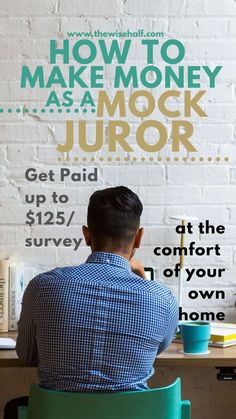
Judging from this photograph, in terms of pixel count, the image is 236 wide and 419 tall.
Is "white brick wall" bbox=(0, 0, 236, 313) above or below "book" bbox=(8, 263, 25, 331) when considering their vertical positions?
above

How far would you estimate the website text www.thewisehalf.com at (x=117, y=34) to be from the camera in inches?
124

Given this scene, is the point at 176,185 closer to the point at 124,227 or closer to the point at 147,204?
the point at 147,204

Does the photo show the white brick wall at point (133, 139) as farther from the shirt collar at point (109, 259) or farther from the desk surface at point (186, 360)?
the shirt collar at point (109, 259)

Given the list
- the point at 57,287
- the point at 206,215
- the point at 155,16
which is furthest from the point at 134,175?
the point at 57,287

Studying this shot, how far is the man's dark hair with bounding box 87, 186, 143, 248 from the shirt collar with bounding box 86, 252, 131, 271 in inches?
1.7

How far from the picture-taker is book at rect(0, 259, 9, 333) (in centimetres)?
299

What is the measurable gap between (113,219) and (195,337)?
1.79 feet

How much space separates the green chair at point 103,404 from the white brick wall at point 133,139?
1.17 m

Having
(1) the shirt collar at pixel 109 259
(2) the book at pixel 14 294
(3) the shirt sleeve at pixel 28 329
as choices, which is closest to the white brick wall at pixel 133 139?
(2) the book at pixel 14 294

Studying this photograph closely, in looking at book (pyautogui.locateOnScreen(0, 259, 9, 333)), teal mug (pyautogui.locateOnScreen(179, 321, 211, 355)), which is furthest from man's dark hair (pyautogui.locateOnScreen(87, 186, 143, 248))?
book (pyautogui.locateOnScreen(0, 259, 9, 333))

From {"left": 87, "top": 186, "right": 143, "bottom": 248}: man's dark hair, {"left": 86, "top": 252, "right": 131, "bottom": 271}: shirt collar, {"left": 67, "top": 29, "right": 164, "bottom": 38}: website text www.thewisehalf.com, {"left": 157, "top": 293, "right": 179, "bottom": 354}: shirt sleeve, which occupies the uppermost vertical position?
{"left": 67, "top": 29, "right": 164, "bottom": 38}: website text www.thewisehalf.com

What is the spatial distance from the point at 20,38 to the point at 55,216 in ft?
2.36

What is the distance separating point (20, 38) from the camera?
315cm

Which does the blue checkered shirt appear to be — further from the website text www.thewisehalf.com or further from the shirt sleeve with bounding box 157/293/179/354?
the website text www.thewisehalf.com
